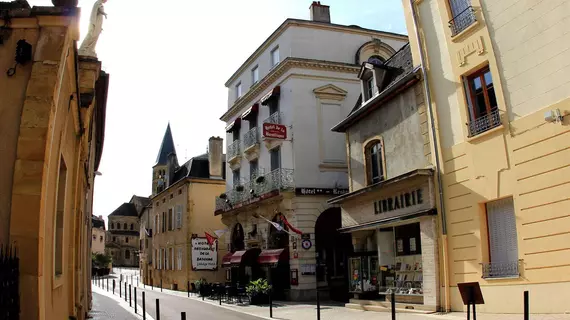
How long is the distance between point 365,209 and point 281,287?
28.7ft

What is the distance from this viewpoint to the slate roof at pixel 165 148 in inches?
2153

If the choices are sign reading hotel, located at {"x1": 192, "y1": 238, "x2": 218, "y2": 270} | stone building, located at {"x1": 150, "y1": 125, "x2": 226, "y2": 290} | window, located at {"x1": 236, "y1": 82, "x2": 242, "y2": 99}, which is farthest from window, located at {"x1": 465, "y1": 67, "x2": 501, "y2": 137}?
stone building, located at {"x1": 150, "y1": 125, "x2": 226, "y2": 290}

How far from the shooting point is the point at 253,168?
93.6 feet

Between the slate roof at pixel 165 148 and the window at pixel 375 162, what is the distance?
38.7 m

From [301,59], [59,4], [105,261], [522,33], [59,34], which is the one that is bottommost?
[105,261]

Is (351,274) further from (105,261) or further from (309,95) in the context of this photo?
(105,261)

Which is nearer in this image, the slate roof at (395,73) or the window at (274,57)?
the slate roof at (395,73)

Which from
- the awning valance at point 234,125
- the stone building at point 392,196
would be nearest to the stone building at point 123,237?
the awning valance at point 234,125

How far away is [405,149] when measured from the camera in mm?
16125

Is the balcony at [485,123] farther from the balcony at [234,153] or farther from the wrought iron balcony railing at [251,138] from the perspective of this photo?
the balcony at [234,153]

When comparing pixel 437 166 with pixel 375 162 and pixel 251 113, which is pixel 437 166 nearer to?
pixel 375 162

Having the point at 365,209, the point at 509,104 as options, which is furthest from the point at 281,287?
the point at 509,104

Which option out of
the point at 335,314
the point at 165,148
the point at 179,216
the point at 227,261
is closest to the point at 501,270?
the point at 335,314

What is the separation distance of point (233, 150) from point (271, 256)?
29.4 feet
